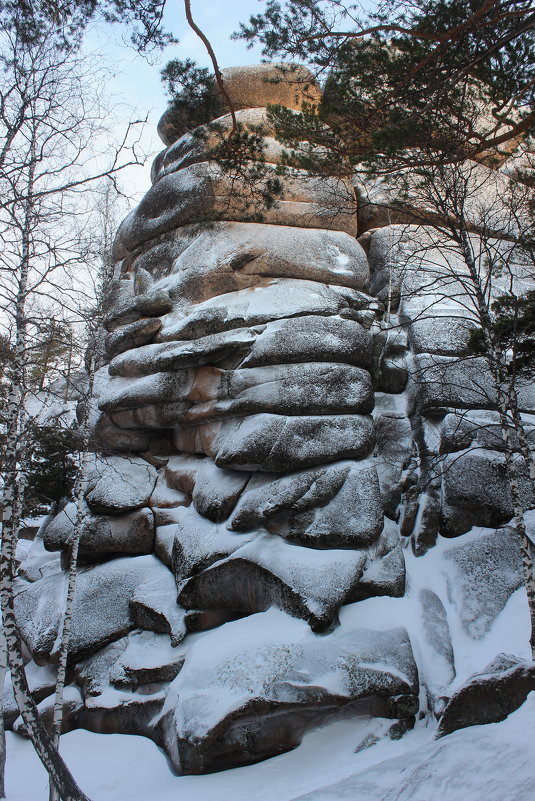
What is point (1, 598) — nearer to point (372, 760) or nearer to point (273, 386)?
point (372, 760)

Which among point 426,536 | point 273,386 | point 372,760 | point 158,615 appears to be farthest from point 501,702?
point 273,386

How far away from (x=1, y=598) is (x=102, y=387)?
28.8 ft

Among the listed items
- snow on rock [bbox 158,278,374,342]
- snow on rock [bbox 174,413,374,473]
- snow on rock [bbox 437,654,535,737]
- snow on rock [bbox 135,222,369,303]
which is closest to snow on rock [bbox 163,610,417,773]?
snow on rock [bbox 437,654,535,737]

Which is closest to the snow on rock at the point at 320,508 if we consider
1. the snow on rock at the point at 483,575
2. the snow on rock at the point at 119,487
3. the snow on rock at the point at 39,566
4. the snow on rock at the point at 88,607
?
the snow on rock at the point at 483,575

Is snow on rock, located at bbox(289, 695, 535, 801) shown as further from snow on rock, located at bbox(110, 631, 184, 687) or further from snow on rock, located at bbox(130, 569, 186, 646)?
snow on rock, located at bbox(130, 569, 186, 646)

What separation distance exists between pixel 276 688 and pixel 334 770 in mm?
1311

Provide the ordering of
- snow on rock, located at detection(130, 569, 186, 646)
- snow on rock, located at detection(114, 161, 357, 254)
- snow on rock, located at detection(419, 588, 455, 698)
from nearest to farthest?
snow on rock, located at detection(419, 588, 455, 698) < snow on rock, located at detection(130, 569, 186, 646) < snow on rock, located at detection(114, 161, 357, 254)

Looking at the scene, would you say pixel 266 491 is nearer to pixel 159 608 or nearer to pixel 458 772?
pixel 159 608

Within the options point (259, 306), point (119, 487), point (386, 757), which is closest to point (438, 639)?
point (386, 757)

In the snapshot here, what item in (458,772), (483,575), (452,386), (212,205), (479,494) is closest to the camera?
(458,772)

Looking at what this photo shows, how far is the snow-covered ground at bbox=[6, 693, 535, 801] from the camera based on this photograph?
6.32 meters

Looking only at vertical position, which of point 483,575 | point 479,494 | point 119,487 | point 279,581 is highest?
point 119,487

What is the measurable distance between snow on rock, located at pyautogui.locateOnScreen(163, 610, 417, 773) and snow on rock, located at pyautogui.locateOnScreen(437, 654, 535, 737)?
0.94m

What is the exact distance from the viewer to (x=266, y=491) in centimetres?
1148
